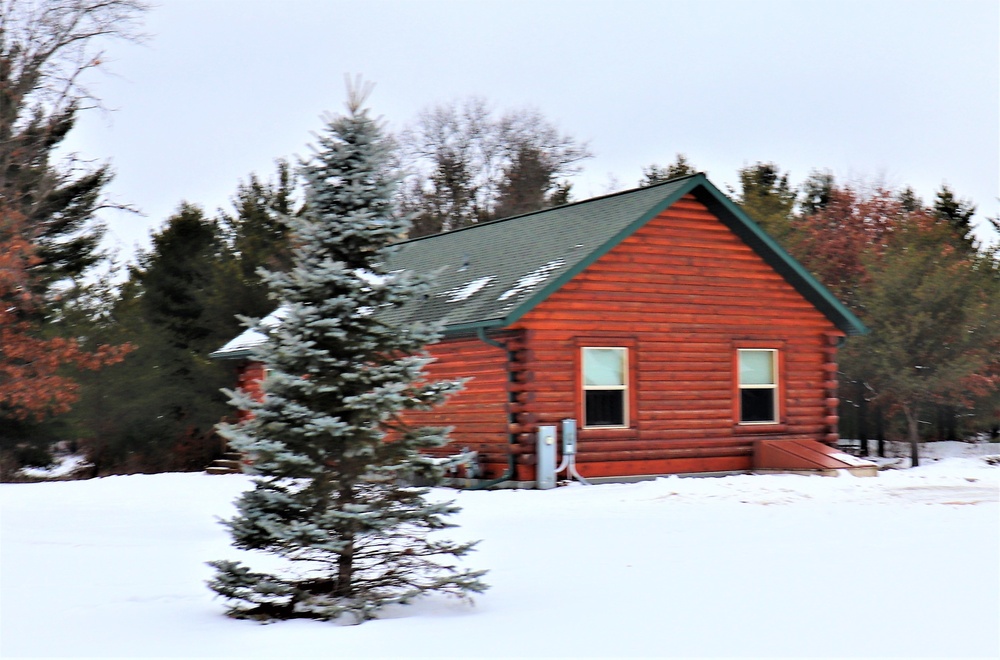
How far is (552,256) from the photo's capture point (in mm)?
20438

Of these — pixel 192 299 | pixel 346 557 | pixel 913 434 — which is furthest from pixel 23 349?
pixel 346 557

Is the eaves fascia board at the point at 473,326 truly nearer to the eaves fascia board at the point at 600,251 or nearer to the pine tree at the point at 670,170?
the eaves fascia board at the point at 600,251

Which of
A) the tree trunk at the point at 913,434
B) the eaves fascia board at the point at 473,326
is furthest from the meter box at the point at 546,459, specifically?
the tree trunk at the point at 913,434

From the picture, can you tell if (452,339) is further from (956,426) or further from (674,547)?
(956,426)

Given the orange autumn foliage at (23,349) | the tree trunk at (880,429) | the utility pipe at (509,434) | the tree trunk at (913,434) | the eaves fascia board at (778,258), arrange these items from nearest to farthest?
the utility pipe at (509,434)
the eaves fascia board at (778,258)
the orange autumn foliage at (23,349)
the tree trunk at (913,434)
the tree trunk at (880,429)

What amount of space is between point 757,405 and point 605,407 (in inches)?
136

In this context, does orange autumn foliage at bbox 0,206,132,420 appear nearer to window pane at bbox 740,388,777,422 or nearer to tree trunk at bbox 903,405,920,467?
window pane at bbox 740,388,777,422

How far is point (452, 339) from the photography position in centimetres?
2045

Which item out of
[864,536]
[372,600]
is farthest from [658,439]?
[372,600]

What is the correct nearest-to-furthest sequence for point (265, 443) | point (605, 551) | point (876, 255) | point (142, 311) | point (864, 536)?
point (265, 443) → point (605, 551) → point (864, 536) → point (876, 255) → point (142, 311)

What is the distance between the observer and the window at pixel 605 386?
19875 mm

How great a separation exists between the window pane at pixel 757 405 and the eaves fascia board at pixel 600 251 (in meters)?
3.95

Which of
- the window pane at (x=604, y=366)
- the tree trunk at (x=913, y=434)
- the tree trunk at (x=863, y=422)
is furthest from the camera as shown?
the tree trunk at (x=863, y=422)

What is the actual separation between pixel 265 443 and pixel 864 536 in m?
7.12
